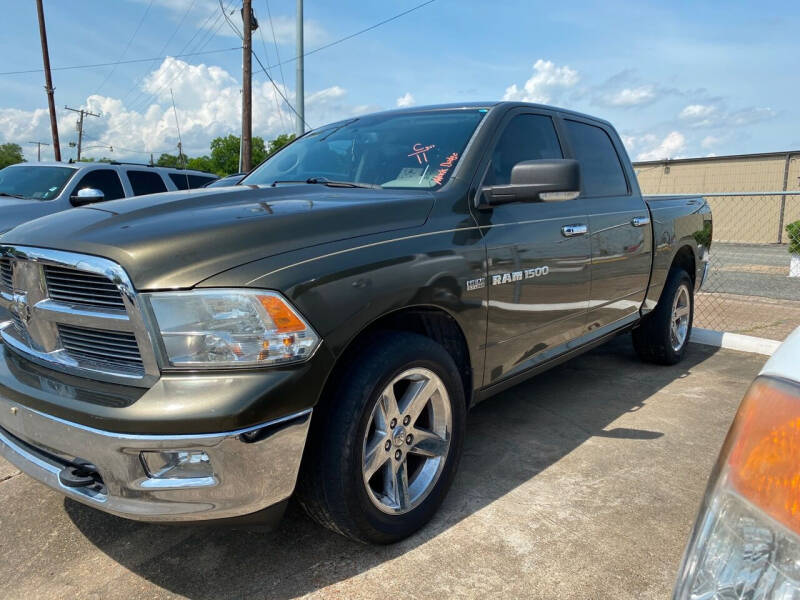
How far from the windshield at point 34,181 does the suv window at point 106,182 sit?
226 mm

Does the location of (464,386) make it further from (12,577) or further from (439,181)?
(12,577)

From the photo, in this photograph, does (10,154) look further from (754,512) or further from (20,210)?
(754,512)

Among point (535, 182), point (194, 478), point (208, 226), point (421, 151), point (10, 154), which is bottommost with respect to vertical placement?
point (194, 478)

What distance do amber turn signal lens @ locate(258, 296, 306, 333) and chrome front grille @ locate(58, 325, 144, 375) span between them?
1.42ft

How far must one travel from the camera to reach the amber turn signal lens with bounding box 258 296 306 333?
1919mm

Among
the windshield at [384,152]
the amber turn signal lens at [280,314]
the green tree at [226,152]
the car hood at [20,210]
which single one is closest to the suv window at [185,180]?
the car hood at [20,210]

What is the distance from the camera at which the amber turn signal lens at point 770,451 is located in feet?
2.77

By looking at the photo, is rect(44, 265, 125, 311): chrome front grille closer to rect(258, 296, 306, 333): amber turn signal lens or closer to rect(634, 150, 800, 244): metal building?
rect(258, 296, 306, 333): amber turn signal lens

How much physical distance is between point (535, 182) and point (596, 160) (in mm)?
1548

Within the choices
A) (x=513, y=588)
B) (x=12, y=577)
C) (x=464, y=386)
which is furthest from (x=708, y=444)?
(x=12, y=577)

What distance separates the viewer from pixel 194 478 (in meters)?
1.90

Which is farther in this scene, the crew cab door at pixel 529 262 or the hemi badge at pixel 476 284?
the crew cab door at pixel 529 262

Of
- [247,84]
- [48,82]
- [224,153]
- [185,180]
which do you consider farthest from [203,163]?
[185,180]

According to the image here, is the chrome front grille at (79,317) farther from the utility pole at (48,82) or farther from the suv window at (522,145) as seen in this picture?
the utility pole at (48,82)
